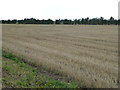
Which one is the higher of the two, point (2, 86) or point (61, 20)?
point (61, 20)

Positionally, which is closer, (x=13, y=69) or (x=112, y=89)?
(x=112, y=89)

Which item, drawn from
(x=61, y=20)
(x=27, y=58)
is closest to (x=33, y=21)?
(x=61, y=20)

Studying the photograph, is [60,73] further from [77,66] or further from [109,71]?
[109,71]

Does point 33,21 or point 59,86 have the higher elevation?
point 33,21

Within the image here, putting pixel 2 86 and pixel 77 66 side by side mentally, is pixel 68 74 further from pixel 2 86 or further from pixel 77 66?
pixel 2 86

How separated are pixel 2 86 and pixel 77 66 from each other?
3649 millimetres

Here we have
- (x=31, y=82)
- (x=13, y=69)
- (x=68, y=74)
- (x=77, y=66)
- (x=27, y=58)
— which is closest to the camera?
(x=31, y=82)

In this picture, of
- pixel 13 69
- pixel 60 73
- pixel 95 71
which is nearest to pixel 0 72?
pixel 13 69

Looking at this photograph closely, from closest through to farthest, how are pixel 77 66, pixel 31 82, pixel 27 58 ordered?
pixel 31 82, pixel 77 66, pixel 27 58

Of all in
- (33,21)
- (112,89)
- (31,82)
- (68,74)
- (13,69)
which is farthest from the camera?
(33,21)

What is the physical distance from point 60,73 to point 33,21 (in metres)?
87.5

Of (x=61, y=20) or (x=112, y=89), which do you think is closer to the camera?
(x=112, y=89)

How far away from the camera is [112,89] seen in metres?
5.50

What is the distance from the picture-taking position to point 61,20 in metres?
96.1
